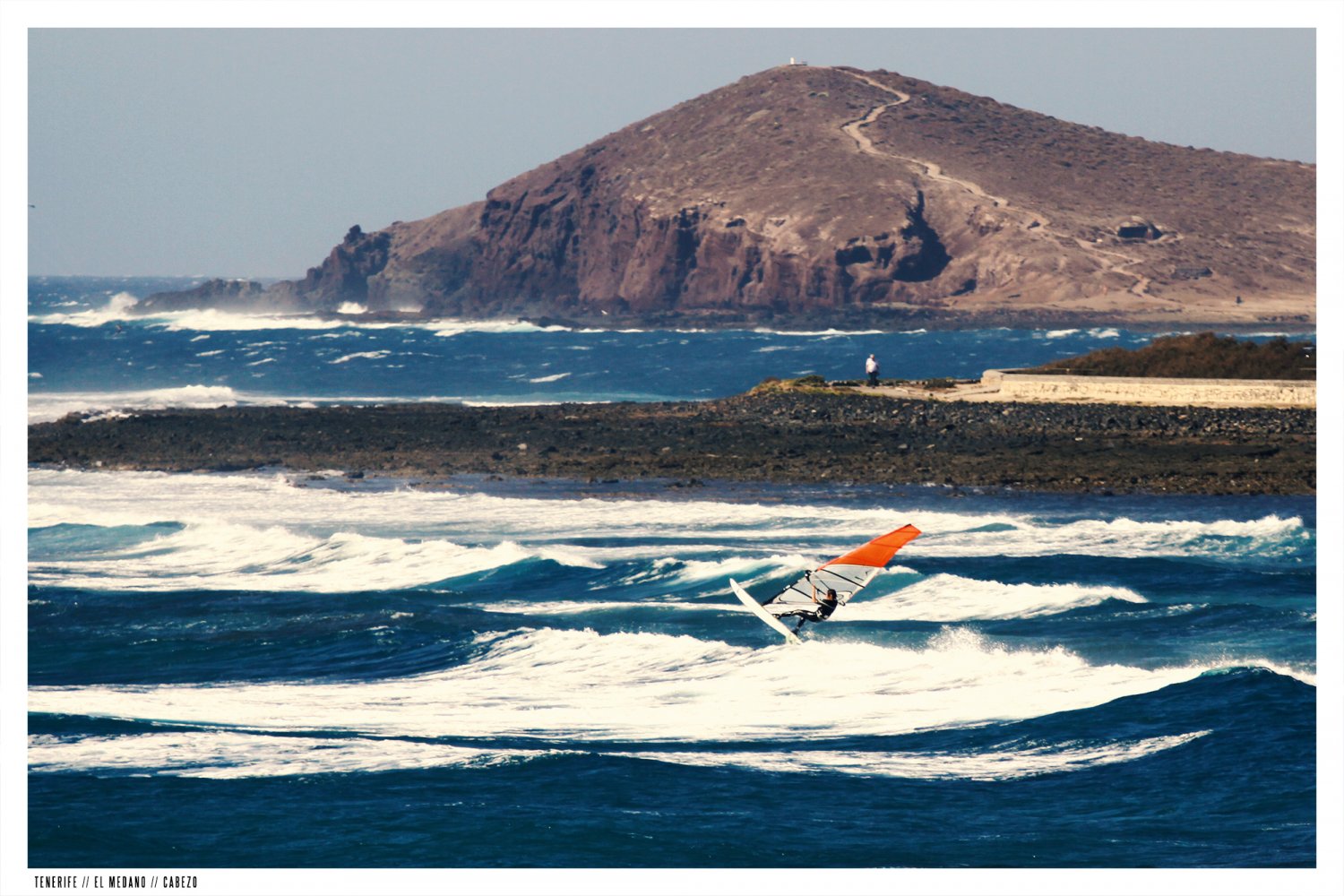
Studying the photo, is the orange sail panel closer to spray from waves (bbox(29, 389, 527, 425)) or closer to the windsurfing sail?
the windsurfing sail

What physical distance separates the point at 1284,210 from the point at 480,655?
181297 millimetres

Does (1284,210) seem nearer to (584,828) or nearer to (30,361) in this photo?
(30,361)

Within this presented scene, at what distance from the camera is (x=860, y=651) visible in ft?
76.9

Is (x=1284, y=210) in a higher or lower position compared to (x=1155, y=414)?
higher

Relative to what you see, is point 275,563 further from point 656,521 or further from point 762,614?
point 762,614

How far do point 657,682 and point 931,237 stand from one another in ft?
514

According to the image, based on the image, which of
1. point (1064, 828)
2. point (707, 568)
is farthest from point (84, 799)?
point (707, 568)

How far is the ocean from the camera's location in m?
16.3

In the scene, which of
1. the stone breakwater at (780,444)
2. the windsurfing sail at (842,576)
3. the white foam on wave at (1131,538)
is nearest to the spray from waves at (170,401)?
the stone breakwater at (780,444)

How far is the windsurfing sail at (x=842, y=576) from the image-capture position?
18750 mm

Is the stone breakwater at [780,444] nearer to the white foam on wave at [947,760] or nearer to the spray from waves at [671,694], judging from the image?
the spray from waves at [671,694]

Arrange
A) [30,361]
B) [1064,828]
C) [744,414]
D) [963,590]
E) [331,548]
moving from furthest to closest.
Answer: [30,361] → [744,414] → [331,548] → [963,590] → [1064,828]

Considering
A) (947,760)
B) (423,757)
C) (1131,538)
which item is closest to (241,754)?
(423,757)

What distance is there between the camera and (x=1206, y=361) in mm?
55188
